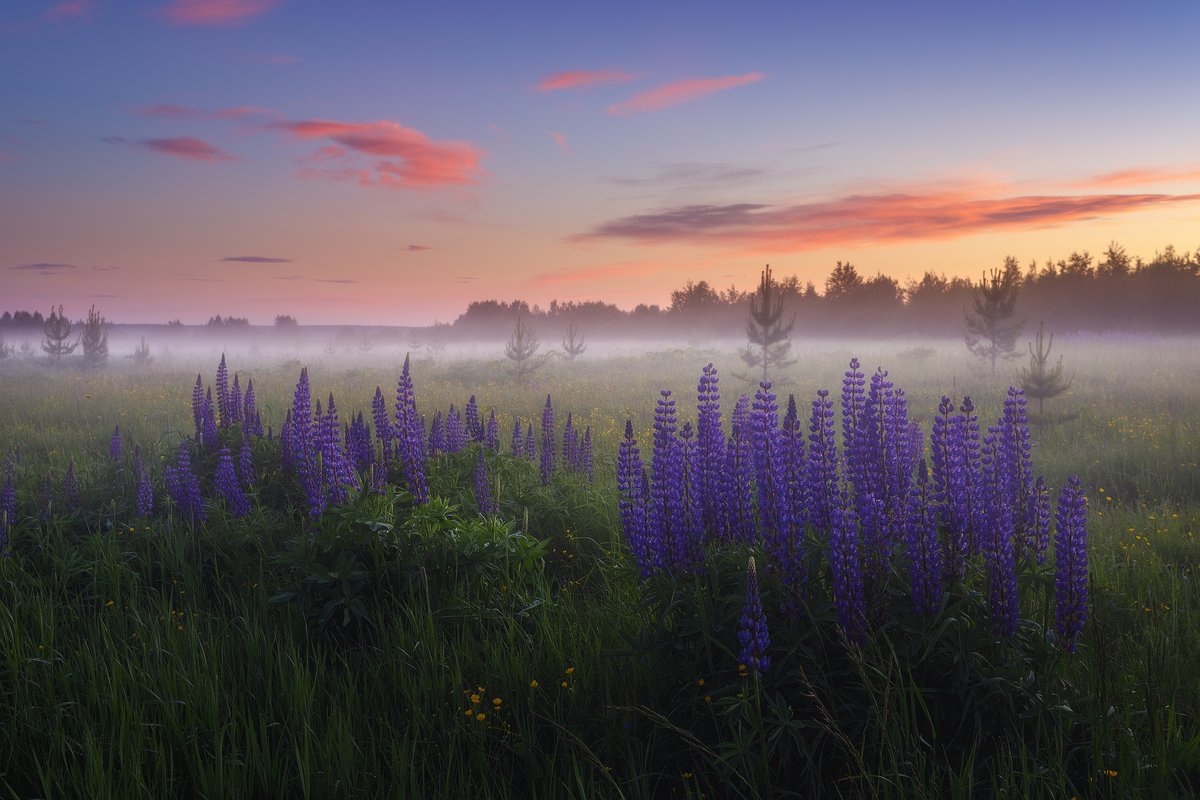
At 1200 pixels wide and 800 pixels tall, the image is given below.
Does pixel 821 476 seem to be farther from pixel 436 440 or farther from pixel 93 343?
pixel 93 343

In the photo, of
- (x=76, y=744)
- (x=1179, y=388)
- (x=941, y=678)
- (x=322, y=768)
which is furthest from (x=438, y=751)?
(x=1179, y=388)

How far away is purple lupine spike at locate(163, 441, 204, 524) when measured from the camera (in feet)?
20.0

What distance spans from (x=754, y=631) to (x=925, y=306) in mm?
83433

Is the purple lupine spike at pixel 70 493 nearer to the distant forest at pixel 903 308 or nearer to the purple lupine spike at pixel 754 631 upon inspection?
the purple lupine spike at pixel 754 631

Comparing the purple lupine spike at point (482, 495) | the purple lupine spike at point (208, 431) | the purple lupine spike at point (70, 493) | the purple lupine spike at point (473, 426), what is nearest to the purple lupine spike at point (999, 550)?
the purple lupine spike at point (482, 495)

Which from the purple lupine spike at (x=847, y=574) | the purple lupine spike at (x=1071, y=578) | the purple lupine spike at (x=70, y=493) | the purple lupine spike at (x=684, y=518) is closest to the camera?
the purple lupine spike at (x=847, y=574)

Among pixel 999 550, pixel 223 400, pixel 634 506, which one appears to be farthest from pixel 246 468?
pixel 999 550

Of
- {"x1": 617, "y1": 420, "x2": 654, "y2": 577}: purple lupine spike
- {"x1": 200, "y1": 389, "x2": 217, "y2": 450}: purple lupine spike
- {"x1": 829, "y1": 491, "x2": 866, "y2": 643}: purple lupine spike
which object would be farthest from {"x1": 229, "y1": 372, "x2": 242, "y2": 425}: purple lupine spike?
{"x1": 829, "y1": 491, "x2": 866, "y2": 643}: purple lupine spike

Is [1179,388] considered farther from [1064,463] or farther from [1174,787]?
[1174,787]

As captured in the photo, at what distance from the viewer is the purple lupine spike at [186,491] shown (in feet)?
20.0

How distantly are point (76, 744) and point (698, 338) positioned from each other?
250 feet

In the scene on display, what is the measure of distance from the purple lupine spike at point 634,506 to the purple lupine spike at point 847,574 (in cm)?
99

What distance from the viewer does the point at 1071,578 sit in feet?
10.3

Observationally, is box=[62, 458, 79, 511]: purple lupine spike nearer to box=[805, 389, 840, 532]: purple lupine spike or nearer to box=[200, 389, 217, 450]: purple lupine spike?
box=[200, 389, 217, 450]: purple lupine spike
